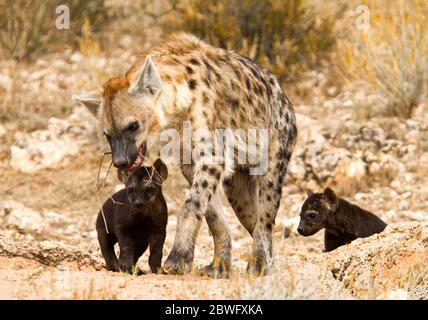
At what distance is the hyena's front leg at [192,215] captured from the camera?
6238mm

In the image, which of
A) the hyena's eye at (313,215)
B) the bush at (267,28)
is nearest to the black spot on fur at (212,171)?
the hyena's eye at (313,215)

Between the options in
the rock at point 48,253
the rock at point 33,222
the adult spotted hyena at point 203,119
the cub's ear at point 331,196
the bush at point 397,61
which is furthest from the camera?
the bush at point 397,61

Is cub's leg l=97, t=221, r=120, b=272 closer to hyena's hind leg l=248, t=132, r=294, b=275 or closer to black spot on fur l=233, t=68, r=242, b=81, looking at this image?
hyena's hind leg l=248, t=132, r=294, b=275

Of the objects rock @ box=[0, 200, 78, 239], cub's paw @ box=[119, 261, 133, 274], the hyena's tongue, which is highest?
the hyena's tongue

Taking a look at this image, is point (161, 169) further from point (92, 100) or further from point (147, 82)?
point (147, 82)

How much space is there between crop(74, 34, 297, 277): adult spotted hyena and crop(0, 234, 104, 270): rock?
109 cm

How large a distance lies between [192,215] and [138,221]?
992mm

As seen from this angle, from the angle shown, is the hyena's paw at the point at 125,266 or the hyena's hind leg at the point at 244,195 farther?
the hyena's hind leg at the point at 244,195

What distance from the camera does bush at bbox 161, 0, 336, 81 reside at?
42.4 ft

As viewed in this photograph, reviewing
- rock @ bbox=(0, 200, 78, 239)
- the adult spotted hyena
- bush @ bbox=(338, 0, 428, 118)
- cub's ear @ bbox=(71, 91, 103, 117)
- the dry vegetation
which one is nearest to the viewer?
the adult spotted hyena

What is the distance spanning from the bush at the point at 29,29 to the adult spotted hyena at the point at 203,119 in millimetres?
6281

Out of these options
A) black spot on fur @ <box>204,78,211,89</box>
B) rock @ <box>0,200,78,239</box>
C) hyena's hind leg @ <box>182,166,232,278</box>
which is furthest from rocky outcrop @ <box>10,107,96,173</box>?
black spot on fur @ <box>204,78,211,89</box>

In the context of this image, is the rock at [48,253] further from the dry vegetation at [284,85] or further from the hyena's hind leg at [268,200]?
the hyena's hind leg at [268,200]

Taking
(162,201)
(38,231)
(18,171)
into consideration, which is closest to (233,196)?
(162,201)
